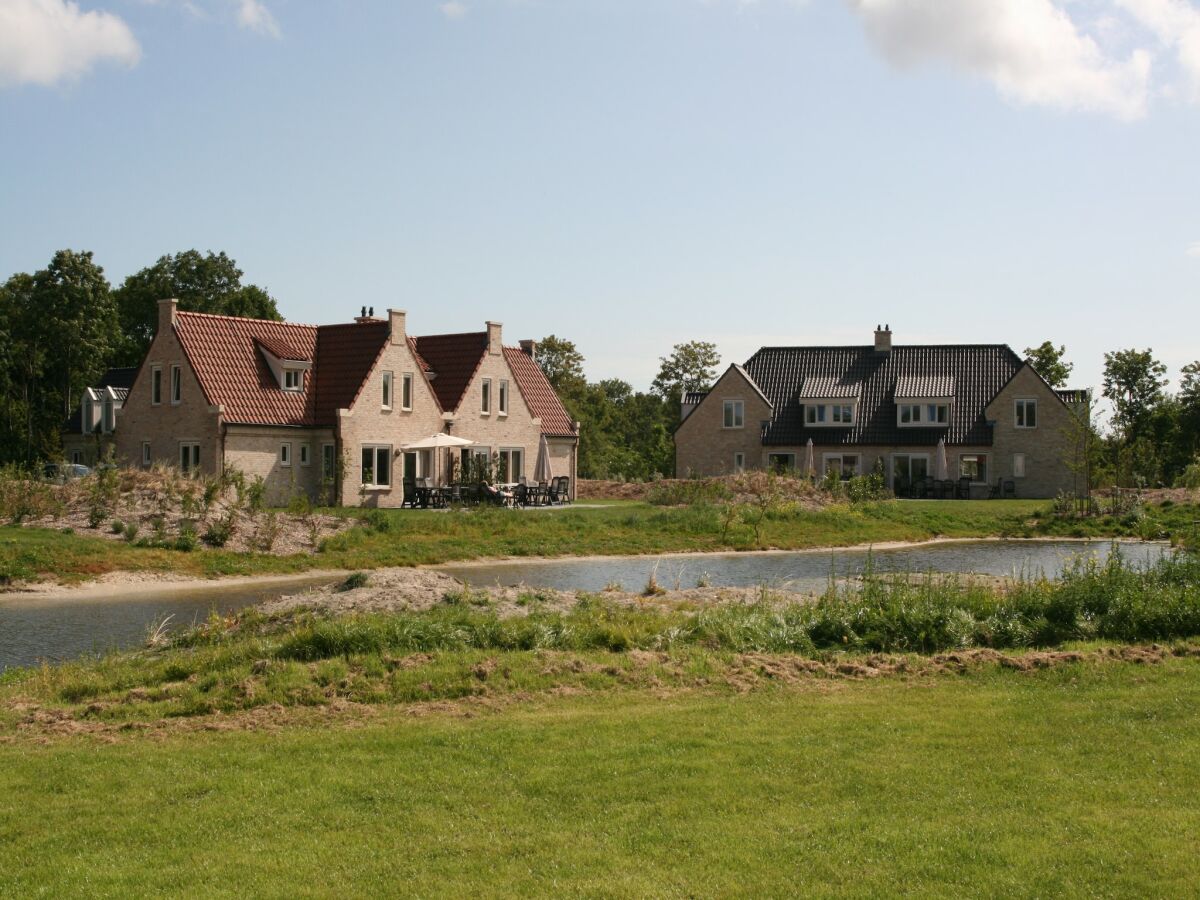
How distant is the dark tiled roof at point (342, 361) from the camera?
4394cm

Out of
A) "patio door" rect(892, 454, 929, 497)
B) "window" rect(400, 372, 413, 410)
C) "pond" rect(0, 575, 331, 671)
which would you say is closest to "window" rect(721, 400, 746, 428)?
"patio door" rect(892, 454, 929, 497)

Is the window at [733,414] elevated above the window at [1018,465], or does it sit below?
above

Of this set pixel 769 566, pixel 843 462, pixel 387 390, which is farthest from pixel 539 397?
pixel 769 566

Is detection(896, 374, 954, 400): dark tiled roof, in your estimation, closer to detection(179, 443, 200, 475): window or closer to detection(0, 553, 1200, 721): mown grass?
detection(179, 443, 200, 475): window

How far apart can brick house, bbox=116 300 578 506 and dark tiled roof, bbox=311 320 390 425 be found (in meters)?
0.05

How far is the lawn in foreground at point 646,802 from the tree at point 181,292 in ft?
216

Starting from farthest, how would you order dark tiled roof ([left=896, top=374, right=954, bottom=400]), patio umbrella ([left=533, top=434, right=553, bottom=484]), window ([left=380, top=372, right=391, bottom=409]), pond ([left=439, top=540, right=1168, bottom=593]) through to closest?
dark tiled roof ([left=896, top=374, right=954, bottom=400])
patio umbrella ([left=533, top=434, right=553, bottom=484])
window ([left=380, top=372, right=391, bottom=409])
pond ([left=439, top=540, right=1168, bottom=593])

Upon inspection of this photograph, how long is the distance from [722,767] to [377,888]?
10.1 feet

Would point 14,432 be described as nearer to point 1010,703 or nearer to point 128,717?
point 128,717

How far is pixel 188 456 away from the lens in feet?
137

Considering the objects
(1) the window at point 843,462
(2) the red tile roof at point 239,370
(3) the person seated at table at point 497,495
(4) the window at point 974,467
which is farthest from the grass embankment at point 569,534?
(1) the window at point 843,462

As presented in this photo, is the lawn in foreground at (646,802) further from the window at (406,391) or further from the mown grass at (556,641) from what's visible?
the window at (406,391)

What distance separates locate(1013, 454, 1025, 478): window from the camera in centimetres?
5769

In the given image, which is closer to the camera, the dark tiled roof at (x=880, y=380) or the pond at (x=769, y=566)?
the pond at (x=769, y=566)
